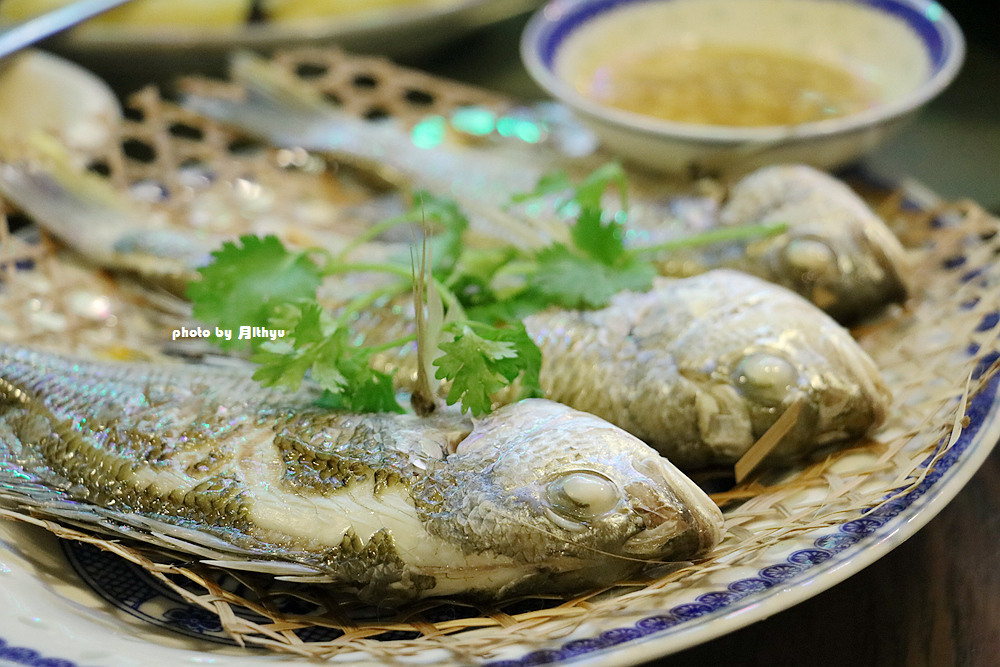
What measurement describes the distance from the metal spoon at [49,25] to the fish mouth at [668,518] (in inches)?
107

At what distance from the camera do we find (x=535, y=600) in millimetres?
1257

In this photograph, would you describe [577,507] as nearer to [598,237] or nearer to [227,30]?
[598,237]

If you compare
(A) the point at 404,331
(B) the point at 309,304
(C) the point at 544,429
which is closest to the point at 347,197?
(A) the point at 404,331

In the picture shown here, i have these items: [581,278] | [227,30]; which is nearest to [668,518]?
[581,278]

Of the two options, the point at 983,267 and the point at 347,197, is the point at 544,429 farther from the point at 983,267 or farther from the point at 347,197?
the point at 347,197

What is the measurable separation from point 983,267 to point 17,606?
2007mm

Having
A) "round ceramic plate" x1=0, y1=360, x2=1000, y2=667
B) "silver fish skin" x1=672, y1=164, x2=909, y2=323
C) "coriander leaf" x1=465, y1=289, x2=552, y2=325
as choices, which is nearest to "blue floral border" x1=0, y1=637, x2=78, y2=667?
"round ceramic plate" x1=0, y1=360, x2=1000, y2=667

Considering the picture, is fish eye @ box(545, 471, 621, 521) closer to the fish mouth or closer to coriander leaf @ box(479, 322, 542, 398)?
the fish mouth

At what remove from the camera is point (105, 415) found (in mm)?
1411

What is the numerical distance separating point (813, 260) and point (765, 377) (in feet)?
1.51

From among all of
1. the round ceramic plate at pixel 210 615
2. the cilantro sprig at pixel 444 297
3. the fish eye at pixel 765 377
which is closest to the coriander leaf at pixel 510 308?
the cilantro sprig at pixel 444 297

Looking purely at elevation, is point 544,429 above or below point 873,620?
above

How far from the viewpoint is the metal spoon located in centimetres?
280

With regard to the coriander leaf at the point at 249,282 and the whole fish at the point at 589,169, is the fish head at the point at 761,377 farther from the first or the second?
the coriander leaf at the point at 249,282
